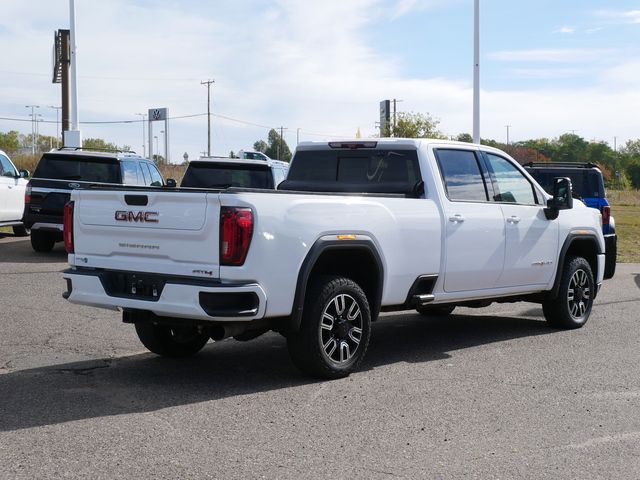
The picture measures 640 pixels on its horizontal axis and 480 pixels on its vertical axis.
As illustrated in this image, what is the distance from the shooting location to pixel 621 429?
5.75 meters

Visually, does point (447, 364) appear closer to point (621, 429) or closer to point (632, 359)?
point (632, 359)

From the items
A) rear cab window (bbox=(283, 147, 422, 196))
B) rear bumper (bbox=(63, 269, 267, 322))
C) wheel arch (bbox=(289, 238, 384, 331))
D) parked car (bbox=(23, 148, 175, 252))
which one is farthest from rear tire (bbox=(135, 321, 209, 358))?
parked car (bbox=(23, 148, 175, 252))

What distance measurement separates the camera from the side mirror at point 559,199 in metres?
9.39

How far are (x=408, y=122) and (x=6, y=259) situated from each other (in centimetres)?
3887

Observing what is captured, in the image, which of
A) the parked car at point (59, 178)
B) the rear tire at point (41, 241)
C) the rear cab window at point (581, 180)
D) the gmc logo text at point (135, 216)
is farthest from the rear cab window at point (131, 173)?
the gmc logo text at point (135, 216)

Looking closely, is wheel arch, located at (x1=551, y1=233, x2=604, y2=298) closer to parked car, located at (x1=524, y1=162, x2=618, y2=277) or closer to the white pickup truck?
the white pickup truck

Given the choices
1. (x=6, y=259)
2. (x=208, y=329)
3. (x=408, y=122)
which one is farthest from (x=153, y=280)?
(x=408, y=122)

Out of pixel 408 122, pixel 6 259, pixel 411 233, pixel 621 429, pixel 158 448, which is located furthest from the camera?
pixel 408 122

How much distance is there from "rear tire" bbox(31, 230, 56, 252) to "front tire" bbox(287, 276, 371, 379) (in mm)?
11532

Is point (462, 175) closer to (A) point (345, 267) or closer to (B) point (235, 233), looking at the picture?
(A) point (345, 267)

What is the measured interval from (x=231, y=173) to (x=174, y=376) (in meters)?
7.94

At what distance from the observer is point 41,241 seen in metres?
17.4

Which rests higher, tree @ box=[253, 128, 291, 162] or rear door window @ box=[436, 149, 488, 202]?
tree @ box=[253, 128, 291, 162]

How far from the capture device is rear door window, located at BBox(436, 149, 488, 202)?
8305 millimetres
